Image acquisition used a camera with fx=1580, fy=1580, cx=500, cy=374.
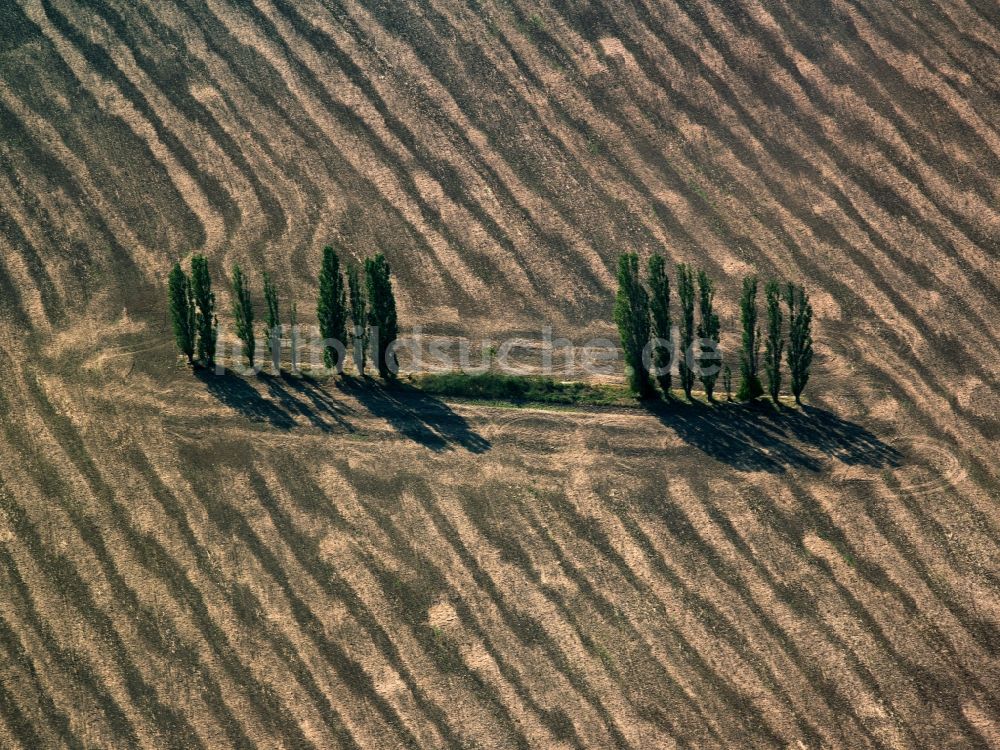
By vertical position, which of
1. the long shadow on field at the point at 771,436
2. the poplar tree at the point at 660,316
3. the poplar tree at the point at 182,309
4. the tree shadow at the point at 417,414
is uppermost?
the poplar tree at the point at 182,309

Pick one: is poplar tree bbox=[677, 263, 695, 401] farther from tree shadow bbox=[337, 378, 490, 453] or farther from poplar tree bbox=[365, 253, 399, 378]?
poplar tree bbox=[365, 253, 399, 378]

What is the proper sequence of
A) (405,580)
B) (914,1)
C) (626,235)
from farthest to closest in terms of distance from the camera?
1. (914,1)
2. (626,235)
3. (405,580)

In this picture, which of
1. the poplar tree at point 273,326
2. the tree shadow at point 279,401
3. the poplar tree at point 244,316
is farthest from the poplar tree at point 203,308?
the poplar tree at point 273,326

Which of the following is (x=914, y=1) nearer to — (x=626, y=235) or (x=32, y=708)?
(x=626, y=235)

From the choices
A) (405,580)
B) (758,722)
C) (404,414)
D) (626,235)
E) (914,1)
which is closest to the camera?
(758,722)

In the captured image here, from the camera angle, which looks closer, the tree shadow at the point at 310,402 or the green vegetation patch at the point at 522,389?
the tree shadow at the point at 310,402

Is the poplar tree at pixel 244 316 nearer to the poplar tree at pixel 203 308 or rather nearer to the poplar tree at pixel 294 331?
the poplar tree at pixel 203 308

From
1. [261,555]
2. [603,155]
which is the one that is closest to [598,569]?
[261,555]
